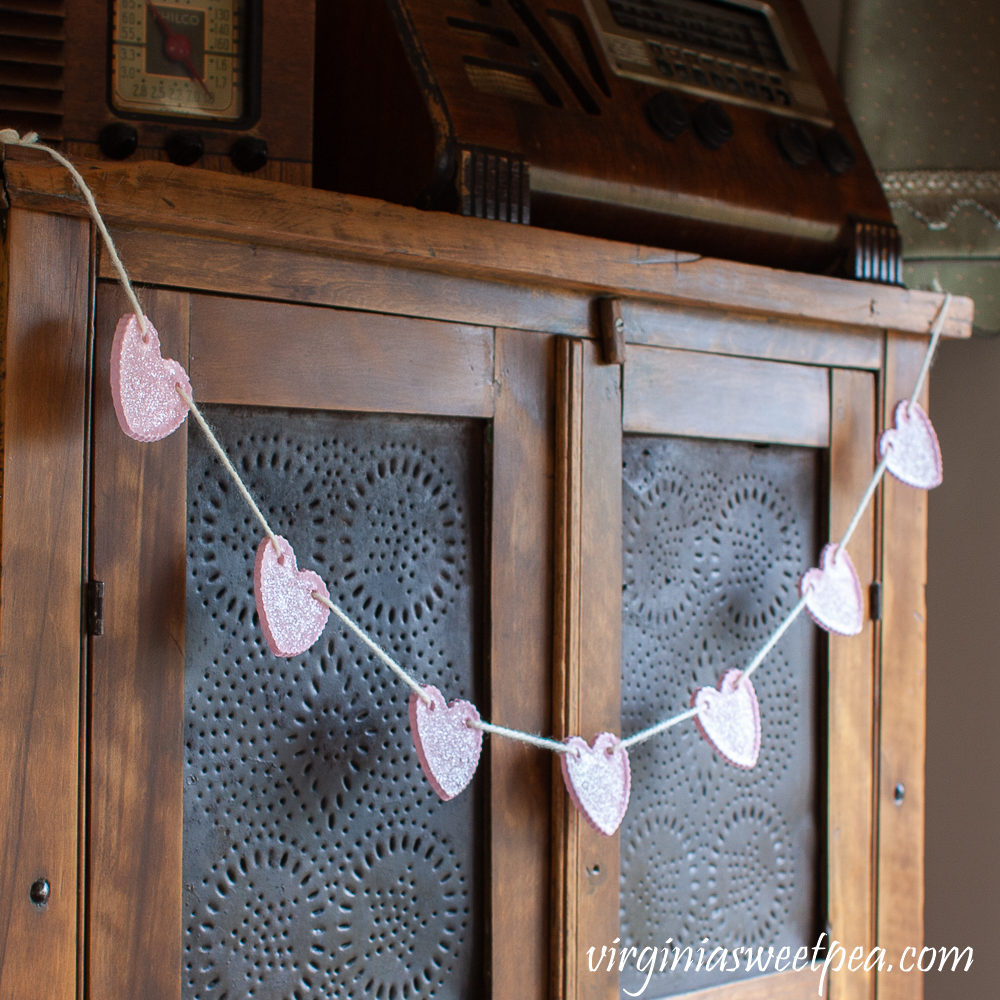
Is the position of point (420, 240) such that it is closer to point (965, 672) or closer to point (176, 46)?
point (176, 46)

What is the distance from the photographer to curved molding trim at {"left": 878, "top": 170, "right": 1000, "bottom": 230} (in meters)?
1.63

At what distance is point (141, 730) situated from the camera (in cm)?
Result: 83

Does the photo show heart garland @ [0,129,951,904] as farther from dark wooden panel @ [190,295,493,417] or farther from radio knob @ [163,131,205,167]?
radio knob @ [163,131,205,167]

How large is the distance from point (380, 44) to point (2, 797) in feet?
2.84

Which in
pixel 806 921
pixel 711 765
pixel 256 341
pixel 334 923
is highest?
pixel 256 341

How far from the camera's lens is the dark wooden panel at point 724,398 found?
1.12 metres

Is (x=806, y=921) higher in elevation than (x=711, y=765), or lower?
lower

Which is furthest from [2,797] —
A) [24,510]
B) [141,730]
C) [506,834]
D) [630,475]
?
[630,475]

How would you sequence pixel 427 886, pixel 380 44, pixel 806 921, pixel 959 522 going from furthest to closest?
pixel 959 522
pixel 806 921
pixel 380 44
pixel 427 886

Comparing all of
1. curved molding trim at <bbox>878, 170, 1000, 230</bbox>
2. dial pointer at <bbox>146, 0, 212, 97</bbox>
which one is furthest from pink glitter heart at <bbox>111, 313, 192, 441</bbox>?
curved molding trim at <bbox>878, 170, 1000, 230</bbox>

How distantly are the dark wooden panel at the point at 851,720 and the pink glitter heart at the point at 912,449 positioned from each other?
3cm

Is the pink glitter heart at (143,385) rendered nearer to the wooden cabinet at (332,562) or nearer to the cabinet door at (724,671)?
the wooden cabinet at (332,562)

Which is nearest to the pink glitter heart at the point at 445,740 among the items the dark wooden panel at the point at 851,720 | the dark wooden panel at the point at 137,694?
the dark wooden panel at the point at 137,694

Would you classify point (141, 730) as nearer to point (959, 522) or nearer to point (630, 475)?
point (630, 475)
